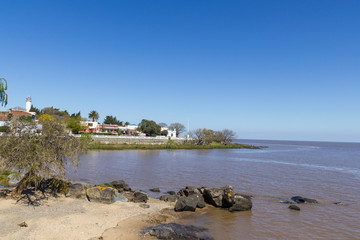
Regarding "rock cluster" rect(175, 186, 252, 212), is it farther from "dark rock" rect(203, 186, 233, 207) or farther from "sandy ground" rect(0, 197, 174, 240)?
"sandy ground" rect(0, 197, 174, 240)

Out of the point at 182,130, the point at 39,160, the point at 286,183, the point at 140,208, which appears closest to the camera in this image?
the point at 39,160

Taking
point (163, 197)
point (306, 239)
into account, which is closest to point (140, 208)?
point (163, 197)

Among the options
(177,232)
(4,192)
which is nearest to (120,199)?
(177,232)

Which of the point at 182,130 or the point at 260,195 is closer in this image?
the point at 260,195

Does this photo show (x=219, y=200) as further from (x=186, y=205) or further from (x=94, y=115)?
(x=94, y=115)

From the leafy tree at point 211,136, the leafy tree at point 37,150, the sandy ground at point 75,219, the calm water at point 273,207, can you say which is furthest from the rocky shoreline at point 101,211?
the leafy tree at point 211,136

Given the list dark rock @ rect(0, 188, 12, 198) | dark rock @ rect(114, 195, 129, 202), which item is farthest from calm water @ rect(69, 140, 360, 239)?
dark rock @ rect(0, 188, 12, 198)

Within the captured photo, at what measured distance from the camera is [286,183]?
30.6m

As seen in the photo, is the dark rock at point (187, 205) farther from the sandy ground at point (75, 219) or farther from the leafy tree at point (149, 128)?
the leafy tree at point (149, 128)

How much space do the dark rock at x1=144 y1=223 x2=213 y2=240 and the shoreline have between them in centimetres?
63

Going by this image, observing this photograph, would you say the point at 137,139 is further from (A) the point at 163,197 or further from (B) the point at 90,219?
(B) the point at 90,219

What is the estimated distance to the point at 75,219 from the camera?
13.7 m

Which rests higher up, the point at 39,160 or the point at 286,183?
the point at 39,160

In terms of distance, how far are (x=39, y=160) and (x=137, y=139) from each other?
73567 mm
